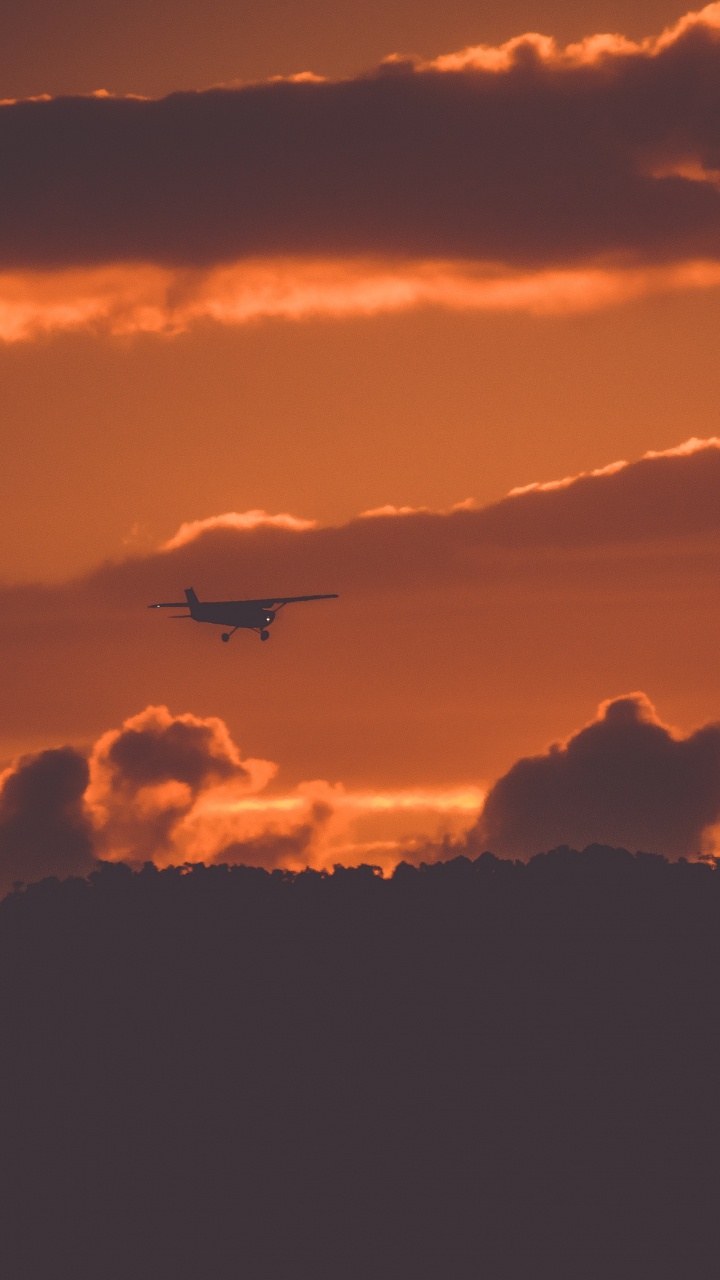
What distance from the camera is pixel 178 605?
519 feet

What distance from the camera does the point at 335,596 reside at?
500ft

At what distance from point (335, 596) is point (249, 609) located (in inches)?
294

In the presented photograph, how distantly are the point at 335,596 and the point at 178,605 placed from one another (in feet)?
49.2

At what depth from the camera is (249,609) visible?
15088 cm

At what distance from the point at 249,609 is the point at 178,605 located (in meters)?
9.88
